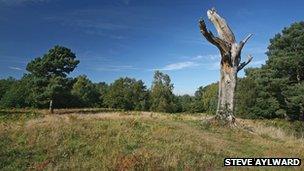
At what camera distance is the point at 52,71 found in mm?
55406

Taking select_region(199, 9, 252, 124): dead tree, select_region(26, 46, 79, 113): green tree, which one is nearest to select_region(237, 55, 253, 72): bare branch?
select_region(199, 9, 252, 124): dead tree

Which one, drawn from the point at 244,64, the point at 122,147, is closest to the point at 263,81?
the point at 244,64

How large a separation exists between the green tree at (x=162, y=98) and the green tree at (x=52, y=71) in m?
38.9

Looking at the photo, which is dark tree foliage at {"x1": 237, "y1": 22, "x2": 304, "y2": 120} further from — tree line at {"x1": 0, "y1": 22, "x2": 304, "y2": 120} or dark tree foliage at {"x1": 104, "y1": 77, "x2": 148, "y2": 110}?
dark tree foliage at {"x1": 104, "y1": 77, "x2": 148, "y2": 110}

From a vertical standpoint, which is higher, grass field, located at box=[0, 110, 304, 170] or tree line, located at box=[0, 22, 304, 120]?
tree line, located at box=[0, 22, 304, 120]

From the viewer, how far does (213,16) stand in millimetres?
24609

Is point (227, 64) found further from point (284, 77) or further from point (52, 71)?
point (52, 71)

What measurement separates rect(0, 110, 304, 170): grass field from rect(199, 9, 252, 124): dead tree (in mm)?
4356

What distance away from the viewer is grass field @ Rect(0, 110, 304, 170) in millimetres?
12000

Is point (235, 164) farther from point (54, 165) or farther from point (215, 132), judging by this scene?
point (215, 132)

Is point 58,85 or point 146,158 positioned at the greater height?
point 58,85

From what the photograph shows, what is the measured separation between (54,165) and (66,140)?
2561 millimetres

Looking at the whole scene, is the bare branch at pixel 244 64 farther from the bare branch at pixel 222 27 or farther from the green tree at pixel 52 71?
the green tree at pixel 52 71

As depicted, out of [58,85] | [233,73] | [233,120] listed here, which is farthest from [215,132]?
[58,85]
